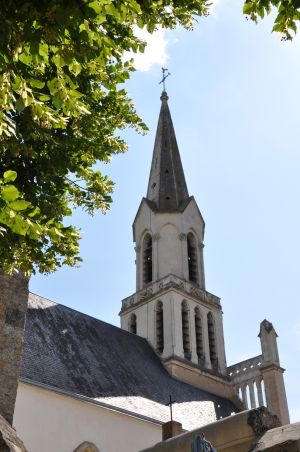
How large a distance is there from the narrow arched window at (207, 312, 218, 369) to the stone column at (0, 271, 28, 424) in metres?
19.3

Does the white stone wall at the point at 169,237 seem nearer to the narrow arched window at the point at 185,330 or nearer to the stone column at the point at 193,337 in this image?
the narrow arched window at the point at 185,330

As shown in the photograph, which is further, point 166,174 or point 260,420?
point 166,174

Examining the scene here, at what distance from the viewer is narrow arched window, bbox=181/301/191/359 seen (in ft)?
77.0

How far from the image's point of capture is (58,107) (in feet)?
11.0

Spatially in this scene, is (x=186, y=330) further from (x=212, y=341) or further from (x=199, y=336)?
(x=212, y=341)

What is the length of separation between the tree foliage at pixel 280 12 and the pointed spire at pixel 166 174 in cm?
2452

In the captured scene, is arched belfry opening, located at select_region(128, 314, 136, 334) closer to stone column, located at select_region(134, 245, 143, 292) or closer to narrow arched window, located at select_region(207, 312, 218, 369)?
stone column, located at select_region(134, 245, 143, 292)

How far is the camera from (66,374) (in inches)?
622

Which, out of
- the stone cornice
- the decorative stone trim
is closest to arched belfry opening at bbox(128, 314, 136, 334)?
the decorative stone trim

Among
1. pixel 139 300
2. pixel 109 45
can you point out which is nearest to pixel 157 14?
pixel 109 45

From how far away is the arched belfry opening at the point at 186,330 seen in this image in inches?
923

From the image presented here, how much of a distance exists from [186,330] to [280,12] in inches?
844


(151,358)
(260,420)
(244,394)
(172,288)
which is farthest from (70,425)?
(244,394)

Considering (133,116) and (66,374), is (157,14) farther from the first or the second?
(66,374)
